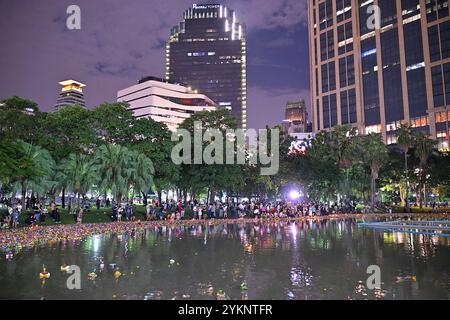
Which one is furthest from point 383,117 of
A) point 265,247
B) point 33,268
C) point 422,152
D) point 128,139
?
point 33,268

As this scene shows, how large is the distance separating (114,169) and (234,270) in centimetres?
2511

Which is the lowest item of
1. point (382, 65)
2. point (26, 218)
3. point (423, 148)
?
point (26, 218)

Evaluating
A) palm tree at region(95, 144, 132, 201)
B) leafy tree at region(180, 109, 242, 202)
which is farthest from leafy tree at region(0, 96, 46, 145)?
leafy tree at region(180, 109, 242, 202)

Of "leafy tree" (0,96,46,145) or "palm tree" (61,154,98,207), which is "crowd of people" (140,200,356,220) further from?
"leafy tree" (0,96,46,145)

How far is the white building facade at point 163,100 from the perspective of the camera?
14025cm

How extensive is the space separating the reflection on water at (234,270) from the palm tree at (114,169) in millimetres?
16344

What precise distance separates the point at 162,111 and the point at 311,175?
99.8 m

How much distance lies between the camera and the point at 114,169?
33.7 m

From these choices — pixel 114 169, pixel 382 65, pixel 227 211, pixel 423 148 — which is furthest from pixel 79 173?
pixel 382 65

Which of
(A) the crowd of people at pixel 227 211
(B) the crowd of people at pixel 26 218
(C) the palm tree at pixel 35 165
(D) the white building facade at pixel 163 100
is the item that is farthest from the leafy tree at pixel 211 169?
(D) the white building facade at pixel 163 100

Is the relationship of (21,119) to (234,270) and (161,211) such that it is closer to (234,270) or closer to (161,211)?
(161,211)
